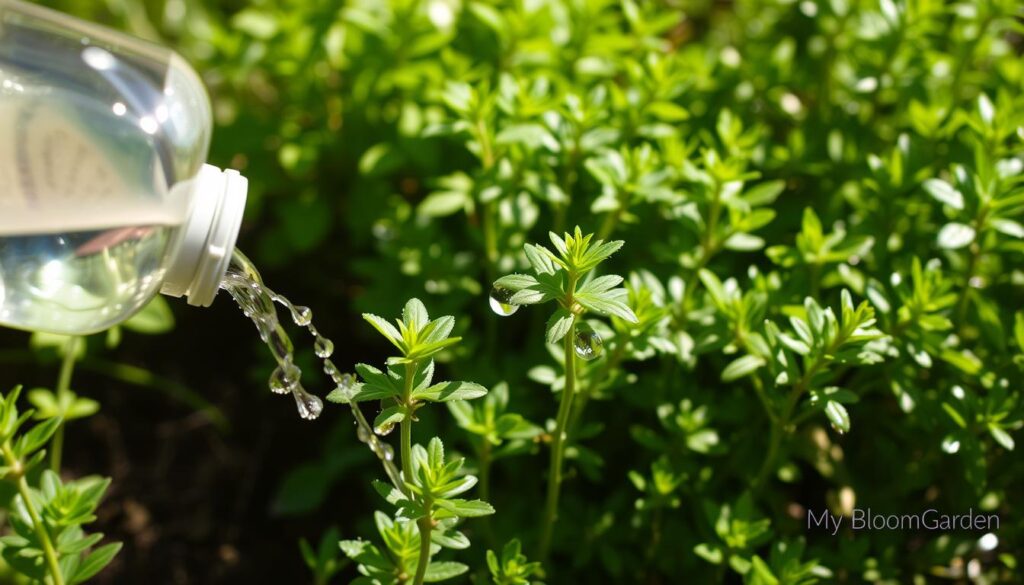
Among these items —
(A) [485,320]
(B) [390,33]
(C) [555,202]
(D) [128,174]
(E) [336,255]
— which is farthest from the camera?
(E) [336,255]

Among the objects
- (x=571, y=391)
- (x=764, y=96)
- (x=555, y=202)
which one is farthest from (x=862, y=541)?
(x=764, y=96)

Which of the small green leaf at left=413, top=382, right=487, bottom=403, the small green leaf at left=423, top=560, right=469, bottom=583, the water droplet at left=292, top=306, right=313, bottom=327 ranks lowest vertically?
the small green leaf at left=423, top=560, right=469, bottom=583

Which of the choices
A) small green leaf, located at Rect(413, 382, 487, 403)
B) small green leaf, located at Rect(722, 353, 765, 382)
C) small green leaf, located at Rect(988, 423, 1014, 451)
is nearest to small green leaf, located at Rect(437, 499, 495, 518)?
small green leaf, located at Rect(413, 382, 487, 403)

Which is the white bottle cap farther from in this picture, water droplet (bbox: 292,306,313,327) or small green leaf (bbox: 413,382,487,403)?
small green leaf (bbox: 413,382,487,403)

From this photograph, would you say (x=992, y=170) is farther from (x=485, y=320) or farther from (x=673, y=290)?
(x=485, y=320)

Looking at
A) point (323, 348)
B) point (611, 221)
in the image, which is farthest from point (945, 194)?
point (323, 348)

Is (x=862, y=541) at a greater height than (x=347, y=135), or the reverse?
(x=347, y=135)
